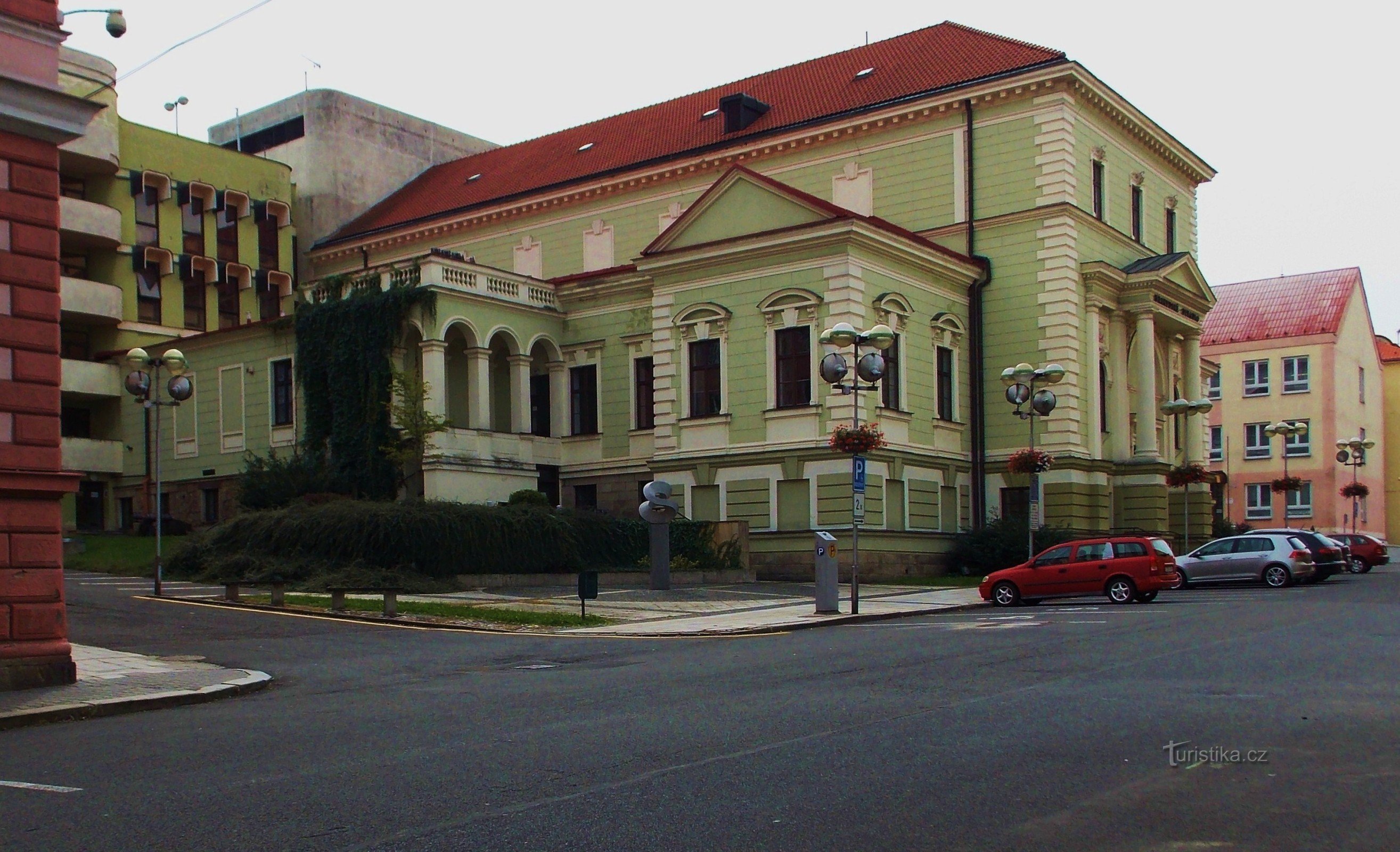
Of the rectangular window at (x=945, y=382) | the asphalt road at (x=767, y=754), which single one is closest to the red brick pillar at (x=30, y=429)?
the asphalt road at (x=767, y=754)

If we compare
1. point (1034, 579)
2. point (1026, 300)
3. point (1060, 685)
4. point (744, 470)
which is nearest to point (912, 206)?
point (1026, 300)

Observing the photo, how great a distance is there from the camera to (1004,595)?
1168 inches

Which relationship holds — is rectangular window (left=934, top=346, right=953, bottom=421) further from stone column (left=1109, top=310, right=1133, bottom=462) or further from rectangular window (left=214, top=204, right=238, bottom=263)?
rectangular window (left=214, top=204, right=238, bottom=263)

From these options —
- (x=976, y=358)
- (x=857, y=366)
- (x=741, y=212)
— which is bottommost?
(x=857, y=366)

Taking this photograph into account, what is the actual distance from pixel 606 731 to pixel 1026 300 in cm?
3403

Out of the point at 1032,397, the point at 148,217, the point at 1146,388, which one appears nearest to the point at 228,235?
the point at 148,217

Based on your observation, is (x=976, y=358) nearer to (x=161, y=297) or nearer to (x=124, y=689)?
(x=124, y=689)

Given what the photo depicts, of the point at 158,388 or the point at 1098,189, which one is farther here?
the point at 1098,189

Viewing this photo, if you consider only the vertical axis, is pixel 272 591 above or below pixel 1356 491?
below

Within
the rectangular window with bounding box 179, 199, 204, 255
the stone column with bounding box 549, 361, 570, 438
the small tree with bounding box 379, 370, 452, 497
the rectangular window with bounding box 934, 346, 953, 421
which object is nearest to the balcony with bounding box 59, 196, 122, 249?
the rectangular window with bounding box 179, 199, 204, 255

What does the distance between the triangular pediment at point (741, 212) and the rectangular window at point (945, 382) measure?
6.56 metres

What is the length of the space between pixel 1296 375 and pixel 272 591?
61.9 m

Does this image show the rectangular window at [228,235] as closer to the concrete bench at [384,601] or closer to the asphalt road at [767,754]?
the concrete bench at [384,601]

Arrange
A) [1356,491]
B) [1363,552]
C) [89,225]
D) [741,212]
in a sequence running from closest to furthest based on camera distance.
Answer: [741,212], [1363,552], [89,225], [1356,491]
